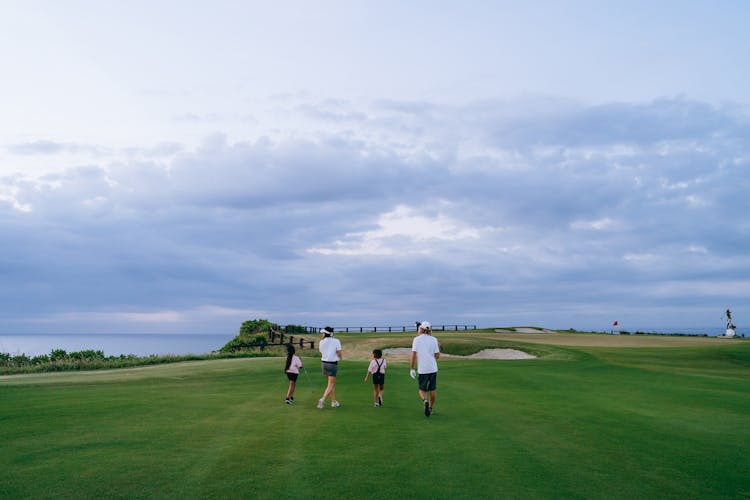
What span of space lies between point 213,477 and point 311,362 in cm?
2515

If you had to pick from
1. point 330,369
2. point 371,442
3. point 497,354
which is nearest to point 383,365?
point 330,369

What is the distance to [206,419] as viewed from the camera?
15695 mm

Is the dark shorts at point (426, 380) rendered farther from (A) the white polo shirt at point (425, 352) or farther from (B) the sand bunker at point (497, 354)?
(B) the sand bunker at point (497, 354)

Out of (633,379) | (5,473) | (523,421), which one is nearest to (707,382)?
(633,379)

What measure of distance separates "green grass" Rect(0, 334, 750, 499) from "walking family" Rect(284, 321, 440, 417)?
2.13ft

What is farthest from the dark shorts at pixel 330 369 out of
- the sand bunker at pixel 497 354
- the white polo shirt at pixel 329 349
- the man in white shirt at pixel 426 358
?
the sand bunker at pixel 497 354

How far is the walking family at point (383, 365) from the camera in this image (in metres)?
16.4

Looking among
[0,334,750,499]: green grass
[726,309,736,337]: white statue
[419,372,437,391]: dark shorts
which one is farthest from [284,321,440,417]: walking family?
[726,309,736,337]: white statue

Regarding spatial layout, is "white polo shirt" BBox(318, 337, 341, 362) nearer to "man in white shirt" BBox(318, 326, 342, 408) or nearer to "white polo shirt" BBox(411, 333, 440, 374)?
"man in white shirt" BBox(318, 326, 342, 408)

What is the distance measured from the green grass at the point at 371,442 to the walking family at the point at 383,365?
0.65 metres

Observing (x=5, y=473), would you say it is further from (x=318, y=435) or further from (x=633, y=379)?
(x=633, y=379)

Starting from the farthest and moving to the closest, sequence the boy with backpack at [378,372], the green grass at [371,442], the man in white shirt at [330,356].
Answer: the boy with backpack at [378,372], the man in white shirt at [330,356], the green grass at [371,442]

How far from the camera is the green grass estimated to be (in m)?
9.97

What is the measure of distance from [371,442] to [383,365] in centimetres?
562
